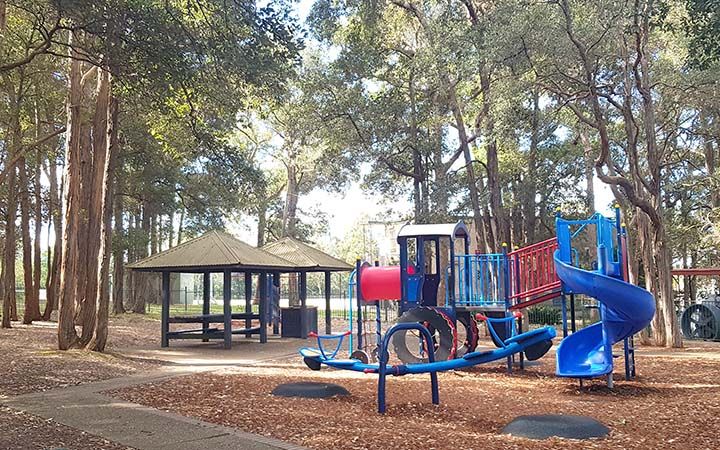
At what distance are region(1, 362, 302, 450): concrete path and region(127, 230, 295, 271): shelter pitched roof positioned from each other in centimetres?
706

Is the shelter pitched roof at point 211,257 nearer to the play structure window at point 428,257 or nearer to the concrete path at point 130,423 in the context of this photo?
the play structure window at point 428,257

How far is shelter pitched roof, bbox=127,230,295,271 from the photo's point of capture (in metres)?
16.8

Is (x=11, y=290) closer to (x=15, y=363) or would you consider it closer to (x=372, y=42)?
(x=15, y=363)

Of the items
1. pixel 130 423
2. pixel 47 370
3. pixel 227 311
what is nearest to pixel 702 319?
pixel 227 311

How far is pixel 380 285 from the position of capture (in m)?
13.3

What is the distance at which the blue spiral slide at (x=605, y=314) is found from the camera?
31.6 ft

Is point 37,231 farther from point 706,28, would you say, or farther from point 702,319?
point 706,28

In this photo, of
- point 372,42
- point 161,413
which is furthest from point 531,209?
point 161,413

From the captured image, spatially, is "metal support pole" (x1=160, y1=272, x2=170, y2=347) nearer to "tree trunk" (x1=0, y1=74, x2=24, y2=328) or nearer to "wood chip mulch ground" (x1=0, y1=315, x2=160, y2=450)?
"wood chip mulch ground" (x1=0, y1=315, x2=160, y2=450)

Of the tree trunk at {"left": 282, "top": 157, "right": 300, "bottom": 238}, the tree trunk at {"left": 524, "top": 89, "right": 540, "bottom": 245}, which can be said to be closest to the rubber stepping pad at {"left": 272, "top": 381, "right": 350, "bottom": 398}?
the tree trunk at {"left": 524, "top": 89, "right": 540, "bottom": 245}

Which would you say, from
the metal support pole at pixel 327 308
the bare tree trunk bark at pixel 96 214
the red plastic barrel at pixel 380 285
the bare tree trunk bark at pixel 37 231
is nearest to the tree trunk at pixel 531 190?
the metal support pole at pixel 327 308

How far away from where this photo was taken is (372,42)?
78.3 feet

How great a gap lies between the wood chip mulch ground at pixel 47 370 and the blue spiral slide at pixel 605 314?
694 cm

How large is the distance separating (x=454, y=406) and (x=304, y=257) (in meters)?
12.9
